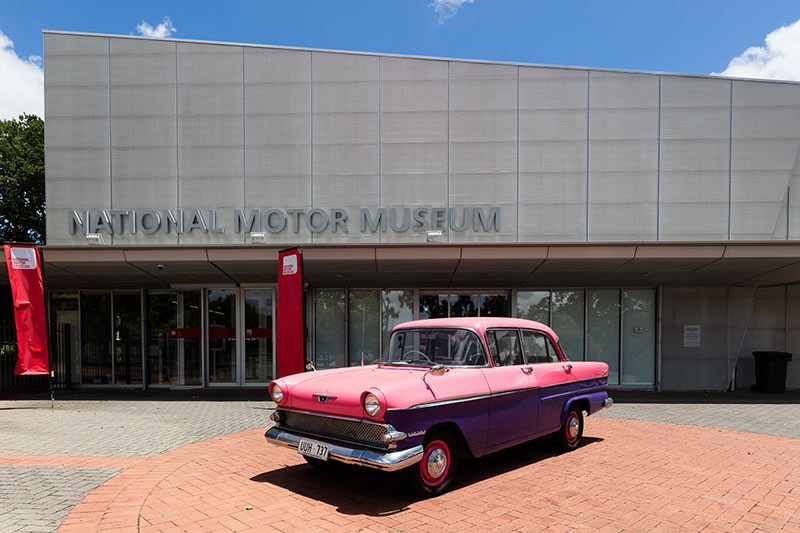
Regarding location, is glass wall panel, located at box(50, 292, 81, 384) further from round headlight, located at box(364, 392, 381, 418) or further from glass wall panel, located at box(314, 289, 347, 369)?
round headlight, located at box(364, 392, 381, 418)

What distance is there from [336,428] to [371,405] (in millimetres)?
580

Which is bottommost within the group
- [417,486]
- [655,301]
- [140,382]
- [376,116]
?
[140,382]

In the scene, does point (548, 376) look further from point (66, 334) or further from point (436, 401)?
point (66, 334)

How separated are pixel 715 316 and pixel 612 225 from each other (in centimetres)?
388

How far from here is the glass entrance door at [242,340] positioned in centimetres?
1283

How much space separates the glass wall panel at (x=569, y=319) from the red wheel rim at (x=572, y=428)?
659cm

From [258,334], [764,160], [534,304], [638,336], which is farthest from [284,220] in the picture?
[764,160]

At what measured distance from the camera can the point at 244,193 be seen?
12305mm

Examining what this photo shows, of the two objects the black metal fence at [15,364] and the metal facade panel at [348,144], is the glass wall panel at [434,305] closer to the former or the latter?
the metal facade panel at [348,144]

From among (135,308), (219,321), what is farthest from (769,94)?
(135,308)

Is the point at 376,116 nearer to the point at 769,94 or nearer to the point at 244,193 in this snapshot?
→ the point at 244,193

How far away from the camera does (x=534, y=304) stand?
12.9 m

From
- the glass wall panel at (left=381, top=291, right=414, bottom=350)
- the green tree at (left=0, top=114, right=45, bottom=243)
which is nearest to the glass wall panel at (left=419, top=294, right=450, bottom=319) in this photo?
the glass wall panel at (left=381, top=291, right=414, bottom=350)

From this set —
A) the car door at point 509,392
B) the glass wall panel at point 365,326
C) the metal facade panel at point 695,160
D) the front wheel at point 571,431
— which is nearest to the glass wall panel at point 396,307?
the glass wall panel at point 365,326
